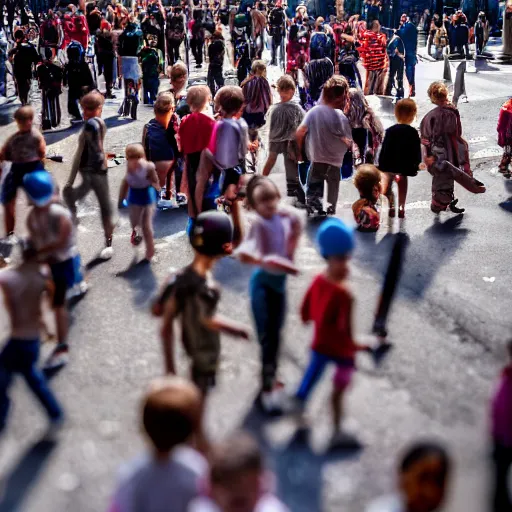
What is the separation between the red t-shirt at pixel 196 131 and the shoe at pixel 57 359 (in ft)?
10.4

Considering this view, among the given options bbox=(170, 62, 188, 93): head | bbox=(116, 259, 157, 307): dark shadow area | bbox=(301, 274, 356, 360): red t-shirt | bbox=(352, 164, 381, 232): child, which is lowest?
bbox=(116, 259, 157, 307): dark shadow area

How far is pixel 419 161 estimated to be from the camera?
10062 mm

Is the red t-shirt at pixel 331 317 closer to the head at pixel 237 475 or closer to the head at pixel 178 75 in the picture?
the head at pixel 237 475

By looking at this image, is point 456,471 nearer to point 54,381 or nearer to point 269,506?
point 269,506

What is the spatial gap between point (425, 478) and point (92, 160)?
6.15 meters

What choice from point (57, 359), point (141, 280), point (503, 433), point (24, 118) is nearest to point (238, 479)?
point (503, 433)

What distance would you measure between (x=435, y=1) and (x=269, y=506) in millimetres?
36689

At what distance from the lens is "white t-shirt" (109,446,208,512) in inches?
138

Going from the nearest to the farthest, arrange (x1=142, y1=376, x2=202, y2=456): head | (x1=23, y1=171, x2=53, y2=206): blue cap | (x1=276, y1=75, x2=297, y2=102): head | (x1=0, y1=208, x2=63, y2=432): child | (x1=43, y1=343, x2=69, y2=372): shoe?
(x1=142, y1=376, x2=202, y2=456): head, (x1=0, y1=208, x2=63, y2=432): child, (x1=23, y1=171, x2=53, y2=206): blue cap, (x1=43, y1=343, x2=69, y2=372): shoe, (x1=276, y1=75, x2=297, y2=102): head

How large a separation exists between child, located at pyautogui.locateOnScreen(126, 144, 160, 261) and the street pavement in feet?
1.57

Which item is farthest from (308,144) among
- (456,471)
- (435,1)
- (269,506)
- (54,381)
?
(435,1)

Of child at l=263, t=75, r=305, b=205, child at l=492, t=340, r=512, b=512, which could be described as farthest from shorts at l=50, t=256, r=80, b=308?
child at l=263, t=75, r=305, b=205

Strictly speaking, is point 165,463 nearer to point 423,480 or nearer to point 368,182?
point 423,480

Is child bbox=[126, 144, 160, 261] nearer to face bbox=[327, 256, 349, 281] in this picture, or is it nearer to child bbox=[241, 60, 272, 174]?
child bbox=[241, 60, 272, 174]
